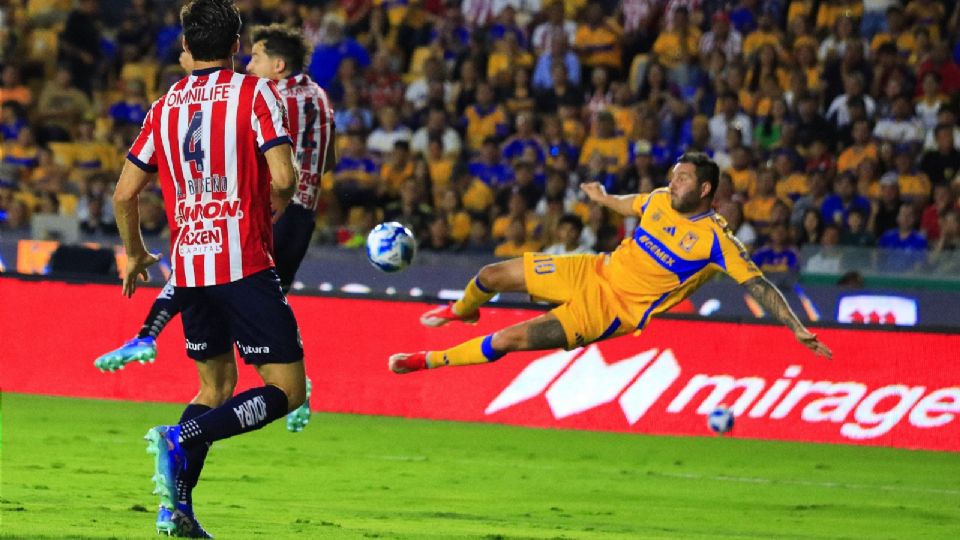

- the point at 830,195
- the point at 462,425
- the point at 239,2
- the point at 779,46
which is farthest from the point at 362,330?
the point at 239,2

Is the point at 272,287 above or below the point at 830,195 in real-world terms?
above

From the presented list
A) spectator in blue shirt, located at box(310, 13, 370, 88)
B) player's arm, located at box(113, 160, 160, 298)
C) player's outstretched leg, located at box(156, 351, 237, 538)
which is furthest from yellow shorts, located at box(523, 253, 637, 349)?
spectator in blue shirt, located at box(310, 13, 370, 88)

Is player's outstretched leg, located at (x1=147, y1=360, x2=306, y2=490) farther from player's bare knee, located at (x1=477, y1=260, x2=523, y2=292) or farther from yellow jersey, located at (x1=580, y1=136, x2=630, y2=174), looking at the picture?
yellow jersey, located at (x1=580, y1=136, x2=630, y2=174)

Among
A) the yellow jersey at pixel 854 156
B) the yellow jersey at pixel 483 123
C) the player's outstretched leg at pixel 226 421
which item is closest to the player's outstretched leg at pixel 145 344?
the player's outstretched leg at pixel 226 421

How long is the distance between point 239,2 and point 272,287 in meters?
16.6

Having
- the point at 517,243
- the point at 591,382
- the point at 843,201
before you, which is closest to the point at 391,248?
the point at 591,382

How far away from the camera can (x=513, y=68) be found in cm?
2069

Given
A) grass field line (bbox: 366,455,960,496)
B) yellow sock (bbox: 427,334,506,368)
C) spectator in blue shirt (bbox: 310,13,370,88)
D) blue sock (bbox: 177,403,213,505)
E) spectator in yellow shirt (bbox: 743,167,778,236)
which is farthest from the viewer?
spectator in blue shirt (bbox: 310,13,370,88)

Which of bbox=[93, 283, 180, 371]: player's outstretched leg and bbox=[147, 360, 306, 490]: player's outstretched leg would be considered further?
bbox=[93, 283, 180, 371]: player's outstretched leg

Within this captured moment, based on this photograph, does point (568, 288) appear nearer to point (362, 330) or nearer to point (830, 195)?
point (362, 330)

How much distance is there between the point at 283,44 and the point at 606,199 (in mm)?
2327

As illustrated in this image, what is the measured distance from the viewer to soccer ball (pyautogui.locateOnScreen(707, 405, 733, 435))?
13.7m

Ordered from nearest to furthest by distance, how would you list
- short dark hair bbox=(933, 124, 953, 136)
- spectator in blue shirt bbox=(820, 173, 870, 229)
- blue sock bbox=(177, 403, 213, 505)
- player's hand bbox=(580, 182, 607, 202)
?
1. blue sock bbox=(177, 403, 213, 505)
2. player's hand bbox=(580, 182, 607, 202)
3. spectator in blue shirt bbox=(820, 173, 870, 229)
4. short dark hair bbox=(933, 124, 953, 136)

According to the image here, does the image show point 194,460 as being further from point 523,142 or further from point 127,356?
point 523,142
